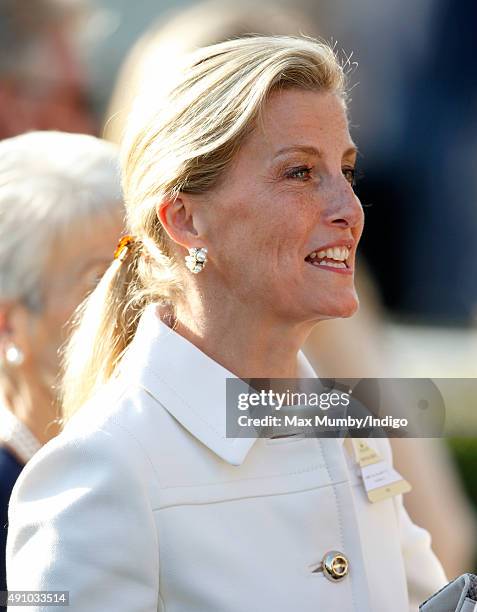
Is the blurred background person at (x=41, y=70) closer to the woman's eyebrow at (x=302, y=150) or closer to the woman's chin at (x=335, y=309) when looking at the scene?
the woman's eyebrow at (x=302, y=150)

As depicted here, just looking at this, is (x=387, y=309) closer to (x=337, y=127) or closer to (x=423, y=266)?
(x=423, y=266)

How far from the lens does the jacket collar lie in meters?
1.94

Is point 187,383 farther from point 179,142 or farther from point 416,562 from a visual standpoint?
point 416,562

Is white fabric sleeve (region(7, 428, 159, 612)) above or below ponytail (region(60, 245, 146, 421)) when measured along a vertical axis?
below

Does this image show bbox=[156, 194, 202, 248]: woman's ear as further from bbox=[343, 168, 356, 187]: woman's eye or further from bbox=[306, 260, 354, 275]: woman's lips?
bbox=[343, 168, 356, 187]: woman's eye

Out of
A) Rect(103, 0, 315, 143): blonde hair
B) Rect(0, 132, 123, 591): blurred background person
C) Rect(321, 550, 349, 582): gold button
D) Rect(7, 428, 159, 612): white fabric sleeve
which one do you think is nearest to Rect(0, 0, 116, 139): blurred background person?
Rect(103, 0, 315, 143): blonde hair

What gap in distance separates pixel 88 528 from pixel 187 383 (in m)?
0.36

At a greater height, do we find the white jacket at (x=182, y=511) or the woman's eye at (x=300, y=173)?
the woman's eye at (x=300, y=173)

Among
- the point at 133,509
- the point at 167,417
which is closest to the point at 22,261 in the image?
the point at 167,417

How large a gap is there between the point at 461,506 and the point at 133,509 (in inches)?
49.3

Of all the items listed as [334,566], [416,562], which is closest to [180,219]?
[334,566]

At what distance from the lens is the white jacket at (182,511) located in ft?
5.72

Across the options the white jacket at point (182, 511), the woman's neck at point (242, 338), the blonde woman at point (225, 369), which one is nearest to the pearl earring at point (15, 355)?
the blonde woman at point (225, 369)

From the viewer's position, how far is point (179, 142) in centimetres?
202
